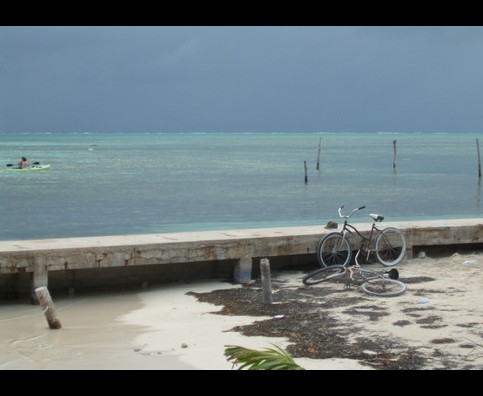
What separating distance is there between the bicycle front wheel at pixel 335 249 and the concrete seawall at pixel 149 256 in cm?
30

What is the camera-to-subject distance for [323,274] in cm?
1314

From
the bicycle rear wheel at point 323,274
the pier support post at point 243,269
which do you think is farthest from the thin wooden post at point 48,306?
the bicycle rear wheel at point 323,274

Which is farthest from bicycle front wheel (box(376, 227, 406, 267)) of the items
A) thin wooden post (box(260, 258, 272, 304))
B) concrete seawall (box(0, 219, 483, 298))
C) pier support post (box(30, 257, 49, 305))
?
pier support post (box(30, 257, 49, 305))

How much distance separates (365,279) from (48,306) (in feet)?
17.1

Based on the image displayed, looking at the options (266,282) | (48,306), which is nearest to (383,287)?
(266,282)

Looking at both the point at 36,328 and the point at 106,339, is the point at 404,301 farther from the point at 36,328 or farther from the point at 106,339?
the point at 36,328

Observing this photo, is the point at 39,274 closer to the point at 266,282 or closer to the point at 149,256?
the point at 149,256

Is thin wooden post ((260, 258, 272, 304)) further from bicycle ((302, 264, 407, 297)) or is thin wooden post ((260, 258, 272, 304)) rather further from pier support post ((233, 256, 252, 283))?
pier support post ((233, 256, 252, 283))

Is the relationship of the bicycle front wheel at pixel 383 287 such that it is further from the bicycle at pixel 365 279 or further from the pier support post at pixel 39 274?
the pier support post at pixel 39 274

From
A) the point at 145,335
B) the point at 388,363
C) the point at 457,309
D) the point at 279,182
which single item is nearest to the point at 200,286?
the point at 145,335

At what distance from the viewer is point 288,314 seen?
11.1 metres

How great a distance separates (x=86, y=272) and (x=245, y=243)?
2.86 metres

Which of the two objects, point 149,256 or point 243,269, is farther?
point 243,269

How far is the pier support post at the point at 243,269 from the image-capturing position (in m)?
13.6
